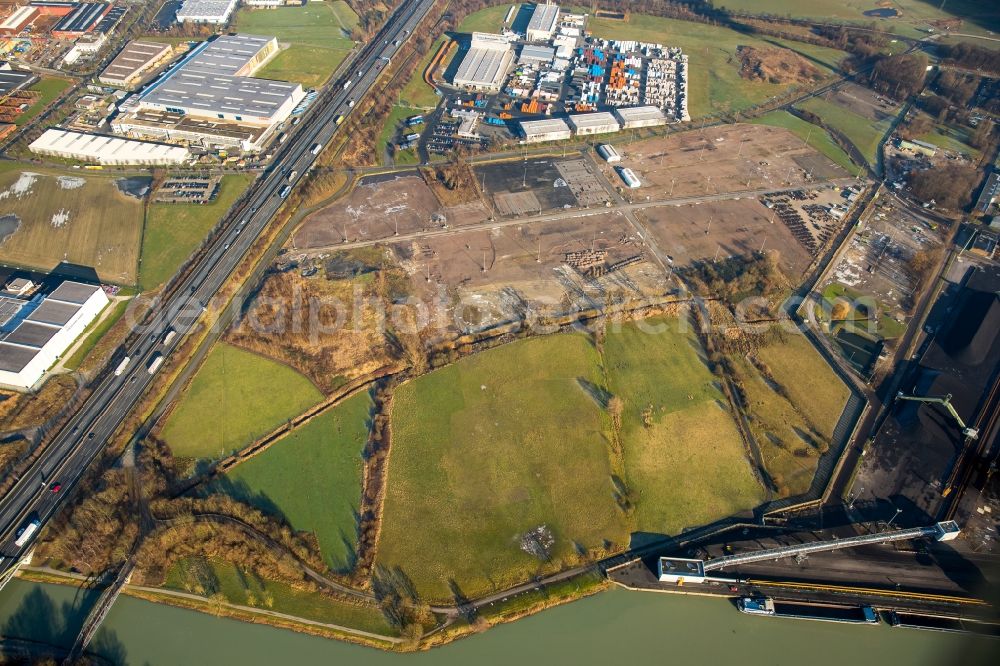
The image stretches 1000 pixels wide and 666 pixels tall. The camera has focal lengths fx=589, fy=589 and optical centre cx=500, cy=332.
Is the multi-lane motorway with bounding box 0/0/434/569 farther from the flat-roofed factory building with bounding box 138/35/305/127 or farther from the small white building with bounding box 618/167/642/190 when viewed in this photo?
the small white building with bounding box 618/167/642/190

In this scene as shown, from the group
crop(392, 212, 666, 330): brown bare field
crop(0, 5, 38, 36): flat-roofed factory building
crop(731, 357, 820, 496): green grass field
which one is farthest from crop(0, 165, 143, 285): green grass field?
crop(731, 357, 820, 496): green grass field

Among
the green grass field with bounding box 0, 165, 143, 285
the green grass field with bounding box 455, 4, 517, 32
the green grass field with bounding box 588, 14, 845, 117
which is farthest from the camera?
the green grass field with bounding box 455, 4, 517, 32

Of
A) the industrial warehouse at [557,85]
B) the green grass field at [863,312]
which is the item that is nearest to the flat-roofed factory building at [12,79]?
the industrial warehouse at [557,85]

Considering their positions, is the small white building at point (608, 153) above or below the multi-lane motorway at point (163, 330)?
above

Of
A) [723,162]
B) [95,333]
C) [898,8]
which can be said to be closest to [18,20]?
[95,333]

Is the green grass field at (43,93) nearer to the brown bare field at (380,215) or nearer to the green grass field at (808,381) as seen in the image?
the brown bare field at (380,215)

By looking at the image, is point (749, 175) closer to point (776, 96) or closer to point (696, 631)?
point (776, 96)

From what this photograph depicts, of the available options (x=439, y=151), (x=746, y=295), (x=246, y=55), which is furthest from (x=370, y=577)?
(x=246, y=55)
